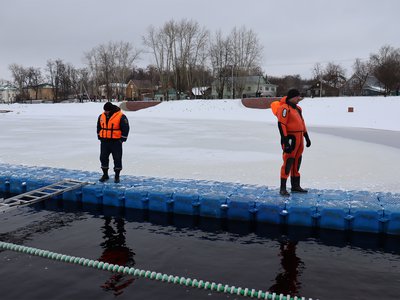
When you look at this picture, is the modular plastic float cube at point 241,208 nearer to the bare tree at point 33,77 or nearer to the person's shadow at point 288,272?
the person's shadow at point 288,272

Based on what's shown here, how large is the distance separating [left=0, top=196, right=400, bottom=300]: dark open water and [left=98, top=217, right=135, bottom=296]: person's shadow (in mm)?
10

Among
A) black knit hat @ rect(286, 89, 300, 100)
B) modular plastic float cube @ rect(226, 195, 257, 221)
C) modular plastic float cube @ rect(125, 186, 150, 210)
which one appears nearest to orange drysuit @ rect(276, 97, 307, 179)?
black knit hat @ rect(286, 89, 300, 100)

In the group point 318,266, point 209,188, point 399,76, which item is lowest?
point 318,266

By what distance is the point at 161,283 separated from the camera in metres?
3.92

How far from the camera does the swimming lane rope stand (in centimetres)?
336

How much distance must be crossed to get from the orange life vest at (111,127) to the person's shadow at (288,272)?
333cm

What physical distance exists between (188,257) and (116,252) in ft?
3.04

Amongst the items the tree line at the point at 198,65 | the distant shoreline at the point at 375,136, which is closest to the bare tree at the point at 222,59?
the tree line at the point at 198,65

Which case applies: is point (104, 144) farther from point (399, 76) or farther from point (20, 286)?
point (399, 76)

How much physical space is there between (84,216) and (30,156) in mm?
5723

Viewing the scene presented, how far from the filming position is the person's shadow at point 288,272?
3809 millimetres

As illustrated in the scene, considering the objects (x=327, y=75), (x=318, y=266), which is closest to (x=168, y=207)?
(x=318, y=266)

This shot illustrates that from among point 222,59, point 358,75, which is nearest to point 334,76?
point 358,75

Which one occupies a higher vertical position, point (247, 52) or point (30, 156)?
point (247, 52)
